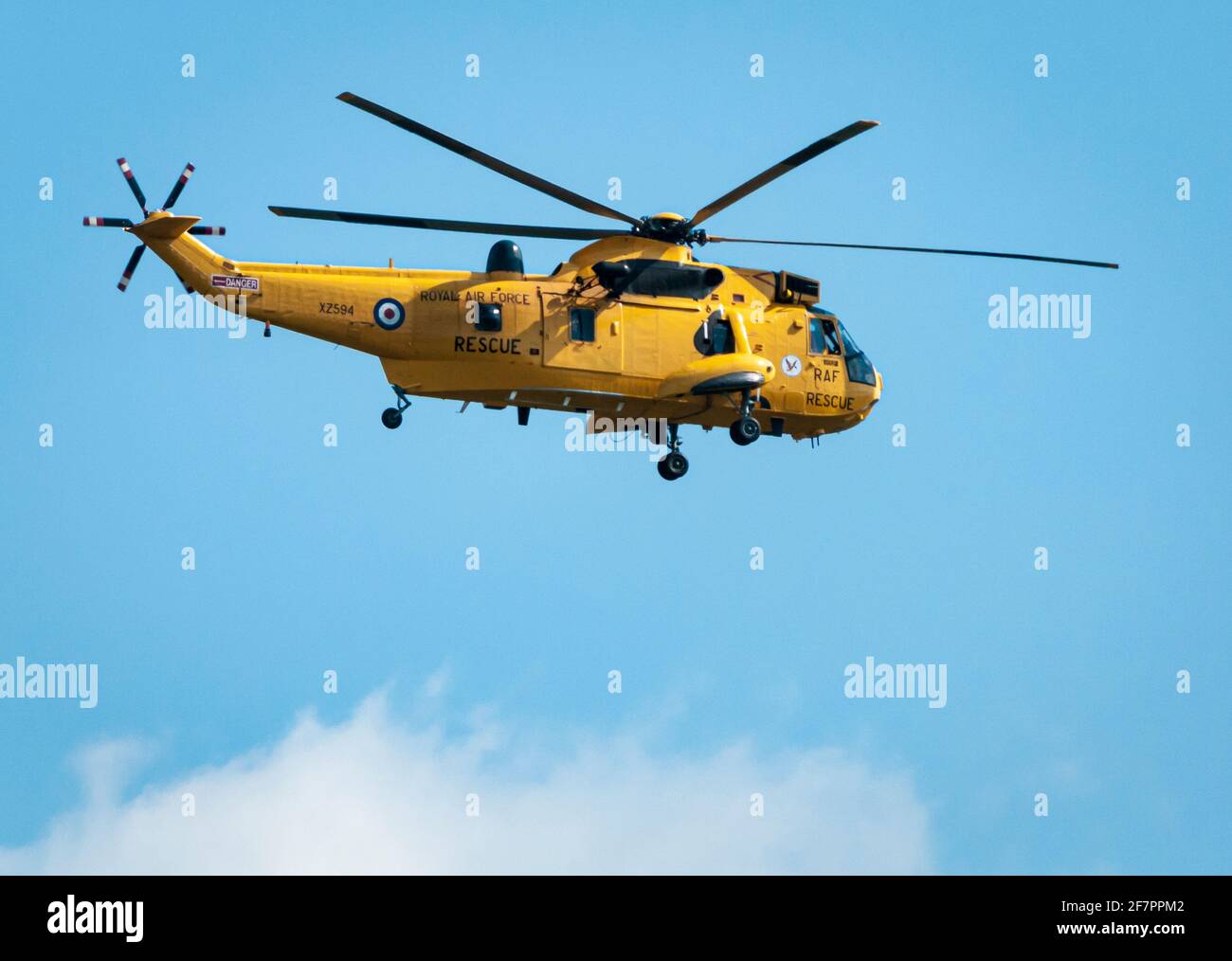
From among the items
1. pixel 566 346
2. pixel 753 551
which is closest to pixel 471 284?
pixel 566 346

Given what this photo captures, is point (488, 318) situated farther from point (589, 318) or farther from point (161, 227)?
point (161, 227)

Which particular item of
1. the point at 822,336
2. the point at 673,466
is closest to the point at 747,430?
the point at 673,466

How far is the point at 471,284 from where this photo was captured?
46.1 meters

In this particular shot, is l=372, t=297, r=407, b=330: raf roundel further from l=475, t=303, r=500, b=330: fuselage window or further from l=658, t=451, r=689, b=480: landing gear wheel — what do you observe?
l=658, t=451, r=689, b=480: landing gear wheel

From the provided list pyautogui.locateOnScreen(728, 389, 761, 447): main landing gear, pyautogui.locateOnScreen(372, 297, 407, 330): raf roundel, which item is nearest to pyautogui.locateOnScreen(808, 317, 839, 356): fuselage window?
pyautogui.locateOnScreen(728, 389, 761, 447): main landing gear

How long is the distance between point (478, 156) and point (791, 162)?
5956 millimetres

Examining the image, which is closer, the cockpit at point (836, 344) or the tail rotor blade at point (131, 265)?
the tail rotor blade at point (131, 265)

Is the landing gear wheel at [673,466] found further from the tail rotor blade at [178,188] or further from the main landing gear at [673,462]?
the tail rotor blade at [178,188]

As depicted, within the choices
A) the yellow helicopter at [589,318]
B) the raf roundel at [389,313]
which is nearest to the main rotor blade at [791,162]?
the yellow helicopter at [589,318]

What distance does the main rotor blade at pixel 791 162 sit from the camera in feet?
145

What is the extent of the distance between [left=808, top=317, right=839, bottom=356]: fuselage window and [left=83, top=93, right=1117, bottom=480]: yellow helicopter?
1.8 inches

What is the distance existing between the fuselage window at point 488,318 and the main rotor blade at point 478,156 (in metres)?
2.48
